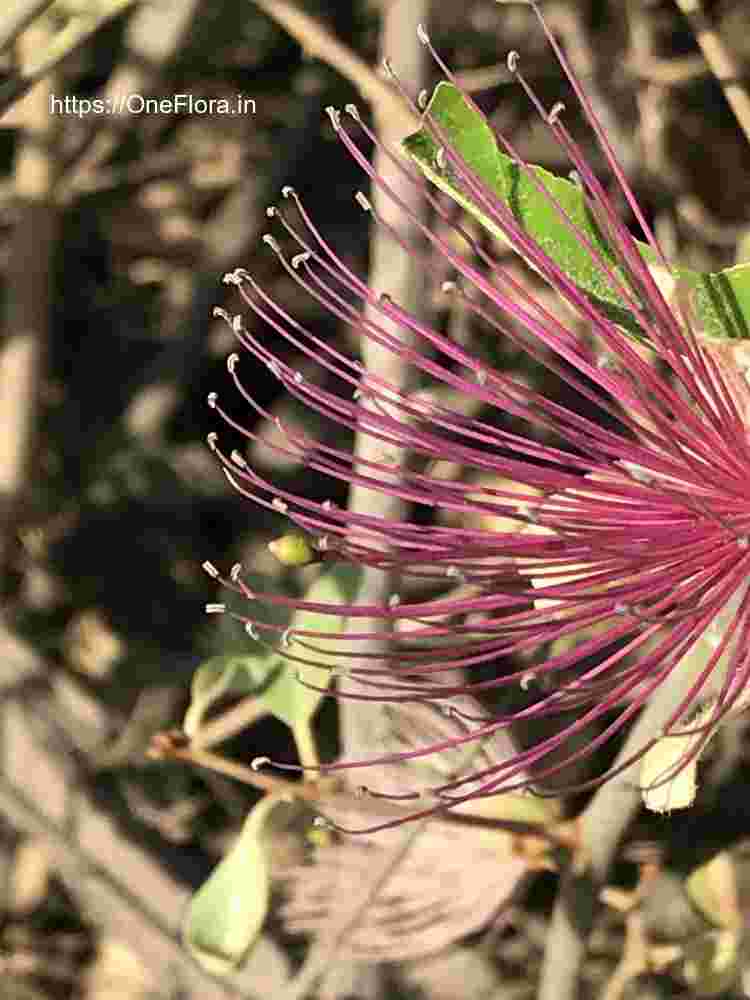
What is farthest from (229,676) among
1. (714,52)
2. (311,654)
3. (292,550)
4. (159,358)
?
(159,358)

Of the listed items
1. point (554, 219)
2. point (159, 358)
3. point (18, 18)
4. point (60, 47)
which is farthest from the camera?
point (159, 358)

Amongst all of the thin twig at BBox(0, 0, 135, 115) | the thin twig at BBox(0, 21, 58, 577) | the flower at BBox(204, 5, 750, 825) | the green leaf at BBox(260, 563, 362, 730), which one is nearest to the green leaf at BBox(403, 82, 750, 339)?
the flower at BBox(204, 5, 750, 825)

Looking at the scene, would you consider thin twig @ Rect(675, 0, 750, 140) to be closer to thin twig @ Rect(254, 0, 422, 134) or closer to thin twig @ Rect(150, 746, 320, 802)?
thin twig @ Rect(254, 0, 422, 134)

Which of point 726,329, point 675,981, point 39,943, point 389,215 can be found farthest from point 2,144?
point 726,329

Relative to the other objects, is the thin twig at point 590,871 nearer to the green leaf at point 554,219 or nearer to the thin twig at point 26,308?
the green leaf at point 554,219

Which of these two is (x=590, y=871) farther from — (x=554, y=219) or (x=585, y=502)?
(x=554, y=219)

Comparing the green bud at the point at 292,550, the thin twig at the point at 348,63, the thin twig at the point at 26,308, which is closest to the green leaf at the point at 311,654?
the green bud at the point at 292,550
